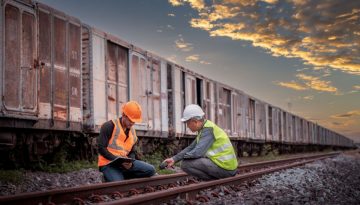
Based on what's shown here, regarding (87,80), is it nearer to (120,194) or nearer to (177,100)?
(120,194)

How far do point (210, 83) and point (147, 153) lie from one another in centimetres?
637

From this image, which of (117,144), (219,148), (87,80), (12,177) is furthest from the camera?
(87,80)

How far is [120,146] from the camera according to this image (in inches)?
268

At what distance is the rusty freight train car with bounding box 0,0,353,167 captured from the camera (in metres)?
8.80

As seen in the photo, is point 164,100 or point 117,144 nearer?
point 117,144

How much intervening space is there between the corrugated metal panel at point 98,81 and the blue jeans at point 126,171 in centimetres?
410

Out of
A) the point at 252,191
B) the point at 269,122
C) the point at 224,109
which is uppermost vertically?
the point at 224,109

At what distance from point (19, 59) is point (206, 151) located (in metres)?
4.34

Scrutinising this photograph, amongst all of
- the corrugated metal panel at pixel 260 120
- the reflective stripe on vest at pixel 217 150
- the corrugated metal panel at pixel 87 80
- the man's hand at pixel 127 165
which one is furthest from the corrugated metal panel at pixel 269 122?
the man's hand at pixel 127 165

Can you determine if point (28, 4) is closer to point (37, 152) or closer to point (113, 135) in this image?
point (37, 152)

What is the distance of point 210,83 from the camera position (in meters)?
20.1

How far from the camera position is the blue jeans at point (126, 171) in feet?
22.9

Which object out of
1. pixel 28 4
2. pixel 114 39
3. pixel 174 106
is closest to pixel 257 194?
pixel 28 4

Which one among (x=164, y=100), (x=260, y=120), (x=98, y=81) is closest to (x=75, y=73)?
(x=98, y=81)
